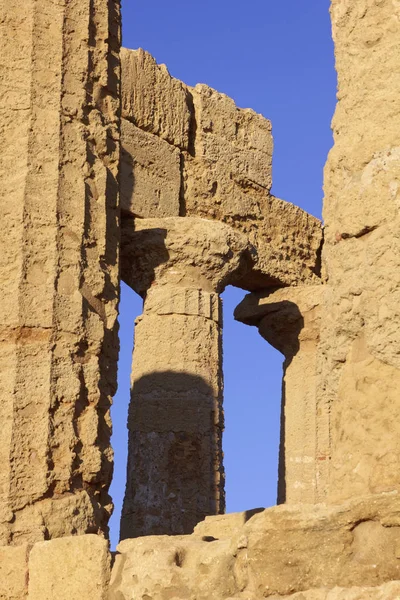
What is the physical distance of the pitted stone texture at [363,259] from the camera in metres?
4.41

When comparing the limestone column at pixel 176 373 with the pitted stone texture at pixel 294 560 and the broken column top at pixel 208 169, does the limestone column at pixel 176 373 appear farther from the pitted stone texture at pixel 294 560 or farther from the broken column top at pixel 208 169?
the pitted stone texture at pixel 294 560

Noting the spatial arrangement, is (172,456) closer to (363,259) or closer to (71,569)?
(71,569)

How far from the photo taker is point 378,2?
4902 mm

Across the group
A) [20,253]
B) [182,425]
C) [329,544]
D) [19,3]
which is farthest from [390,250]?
[182,425]

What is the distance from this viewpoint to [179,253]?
11781 millimetres

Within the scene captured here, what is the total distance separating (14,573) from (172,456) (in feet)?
18.3

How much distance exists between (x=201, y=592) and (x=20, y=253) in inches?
115

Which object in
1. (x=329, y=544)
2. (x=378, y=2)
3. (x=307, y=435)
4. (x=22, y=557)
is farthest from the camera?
(x=307, y=435)

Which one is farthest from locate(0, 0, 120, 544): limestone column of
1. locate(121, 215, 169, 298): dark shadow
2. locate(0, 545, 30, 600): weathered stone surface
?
locate(121, 215, 169, 298): dark shadow

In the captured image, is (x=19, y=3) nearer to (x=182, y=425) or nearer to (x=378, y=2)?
(x=378, y=2)

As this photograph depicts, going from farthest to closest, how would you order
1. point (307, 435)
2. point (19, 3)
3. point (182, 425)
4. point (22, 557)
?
point (307, 435) < point (182, 425) < point (19, 3) < point (22, 557)

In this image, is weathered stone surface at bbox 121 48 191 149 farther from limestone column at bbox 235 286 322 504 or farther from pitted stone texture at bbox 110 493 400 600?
pitted stone texture at bbox 110 493 400 600

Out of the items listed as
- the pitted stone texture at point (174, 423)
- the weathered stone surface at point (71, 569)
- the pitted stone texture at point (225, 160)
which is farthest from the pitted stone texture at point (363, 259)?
the pitted stone texture at point (225, 160)

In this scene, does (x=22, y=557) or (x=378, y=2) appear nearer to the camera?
(x=378, y=2)
